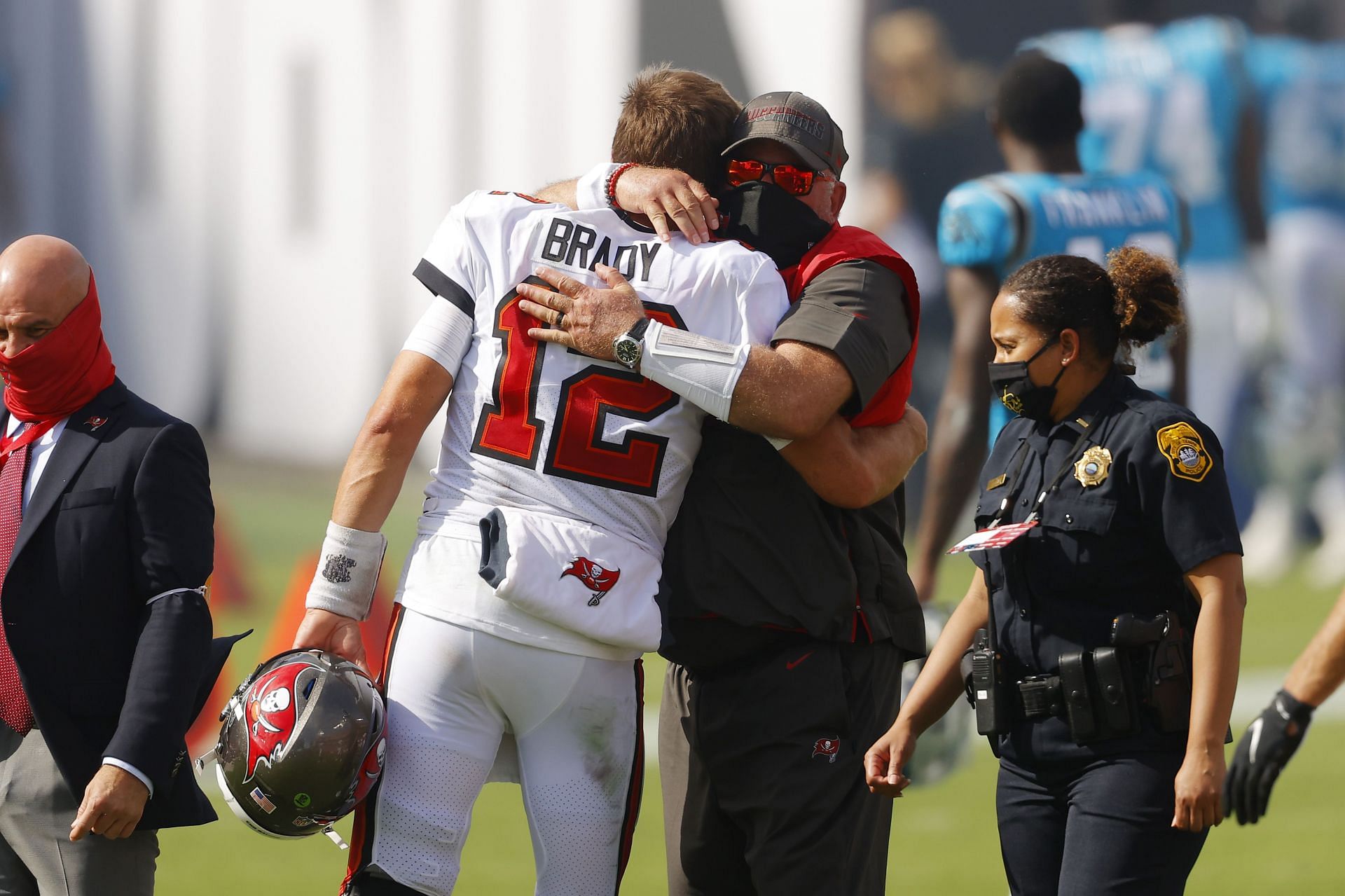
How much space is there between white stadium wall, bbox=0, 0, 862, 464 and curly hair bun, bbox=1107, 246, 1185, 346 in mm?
8920

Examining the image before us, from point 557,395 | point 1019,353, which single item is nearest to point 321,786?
point 557,395

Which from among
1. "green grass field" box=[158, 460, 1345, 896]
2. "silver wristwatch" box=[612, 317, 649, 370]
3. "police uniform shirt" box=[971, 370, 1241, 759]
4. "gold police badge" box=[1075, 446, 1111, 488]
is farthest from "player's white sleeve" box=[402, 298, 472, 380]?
"green grass field" box=[158, 460, 1345, 896]

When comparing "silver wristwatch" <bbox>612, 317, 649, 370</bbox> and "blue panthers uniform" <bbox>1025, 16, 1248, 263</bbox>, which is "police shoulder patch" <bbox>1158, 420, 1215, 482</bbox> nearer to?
"silver wristwatch" <bbox>612, 317, 649, 370</bbox>

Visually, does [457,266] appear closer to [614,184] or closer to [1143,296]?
[614,184]

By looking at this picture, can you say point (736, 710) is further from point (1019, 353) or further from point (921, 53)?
point (921, 53)

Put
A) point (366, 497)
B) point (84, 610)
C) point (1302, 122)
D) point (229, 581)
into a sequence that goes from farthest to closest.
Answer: point (1302, 122), point (229, 581), point (84, 610), point (366, 497)

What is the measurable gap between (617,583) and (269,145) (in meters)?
10.7

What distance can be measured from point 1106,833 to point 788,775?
617 mm

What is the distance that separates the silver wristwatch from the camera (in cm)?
268

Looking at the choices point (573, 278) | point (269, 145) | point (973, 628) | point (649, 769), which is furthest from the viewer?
point (269, 145)

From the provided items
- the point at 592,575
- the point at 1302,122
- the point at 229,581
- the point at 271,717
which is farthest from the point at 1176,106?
the point at 271,717

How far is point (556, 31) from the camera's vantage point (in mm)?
11648

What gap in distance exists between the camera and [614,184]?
2.94m

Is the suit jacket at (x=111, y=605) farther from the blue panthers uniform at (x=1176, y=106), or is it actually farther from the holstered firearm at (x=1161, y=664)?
the blue panthers uniform at (x=1176, y=106)
